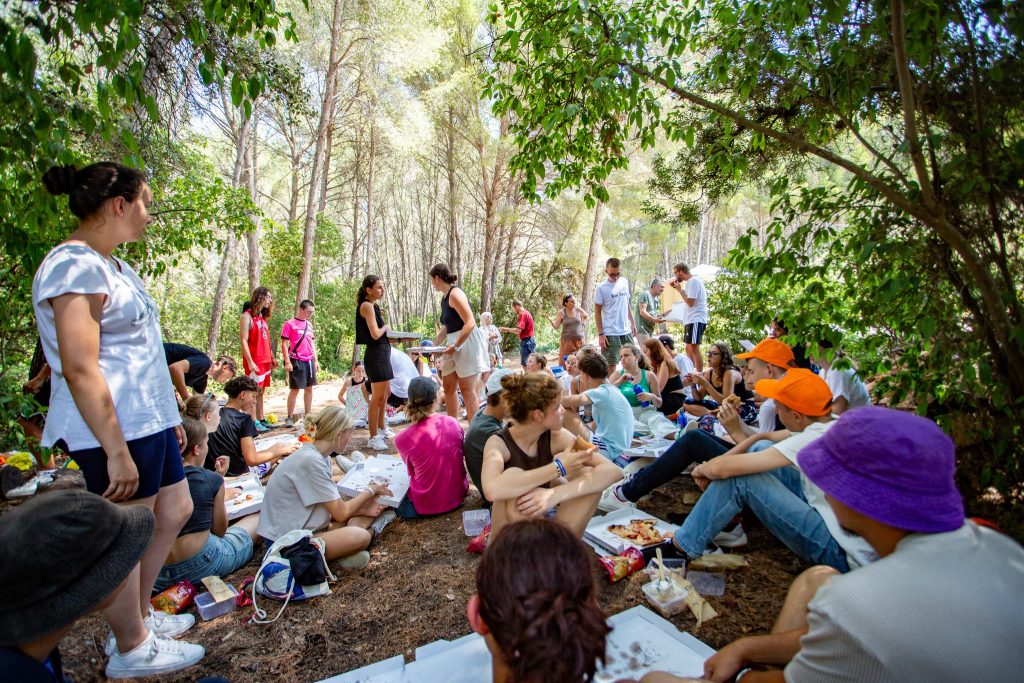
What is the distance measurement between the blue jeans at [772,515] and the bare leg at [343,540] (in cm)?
168

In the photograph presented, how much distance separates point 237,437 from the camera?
3.93 m

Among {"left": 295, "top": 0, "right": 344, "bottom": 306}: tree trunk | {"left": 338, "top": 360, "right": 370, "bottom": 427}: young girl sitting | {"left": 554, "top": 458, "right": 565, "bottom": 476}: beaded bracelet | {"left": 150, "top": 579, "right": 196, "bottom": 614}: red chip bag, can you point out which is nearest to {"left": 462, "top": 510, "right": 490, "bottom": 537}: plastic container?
{"left": 554, "top": 458, "right": 565, "bottom": 476}: beaded bracelet

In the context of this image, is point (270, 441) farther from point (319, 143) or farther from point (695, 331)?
point (319, 143)

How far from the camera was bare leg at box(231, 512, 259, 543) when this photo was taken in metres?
3.06

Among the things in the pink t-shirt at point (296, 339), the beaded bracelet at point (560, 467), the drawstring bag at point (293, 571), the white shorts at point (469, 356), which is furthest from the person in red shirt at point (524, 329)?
the drawstring bag at point (293, 571)

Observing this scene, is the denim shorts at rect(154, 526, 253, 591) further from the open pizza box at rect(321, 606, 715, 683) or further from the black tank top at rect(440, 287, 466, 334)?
the black tank top at rect(440, 287, 466, 334)

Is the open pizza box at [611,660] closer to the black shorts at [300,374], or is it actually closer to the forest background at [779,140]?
the forest background at [779,140]

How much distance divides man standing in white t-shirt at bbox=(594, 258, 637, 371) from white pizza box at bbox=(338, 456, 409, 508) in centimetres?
376

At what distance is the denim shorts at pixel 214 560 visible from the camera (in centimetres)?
248

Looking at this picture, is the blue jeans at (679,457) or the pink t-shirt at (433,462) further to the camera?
the pink t-shirt at (433,462)

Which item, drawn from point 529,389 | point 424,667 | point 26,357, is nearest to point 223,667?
point 424,667

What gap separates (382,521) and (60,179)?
237 cm

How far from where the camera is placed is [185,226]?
16.2ft

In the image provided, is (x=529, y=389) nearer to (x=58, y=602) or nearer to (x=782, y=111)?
(x=58, y=602)
